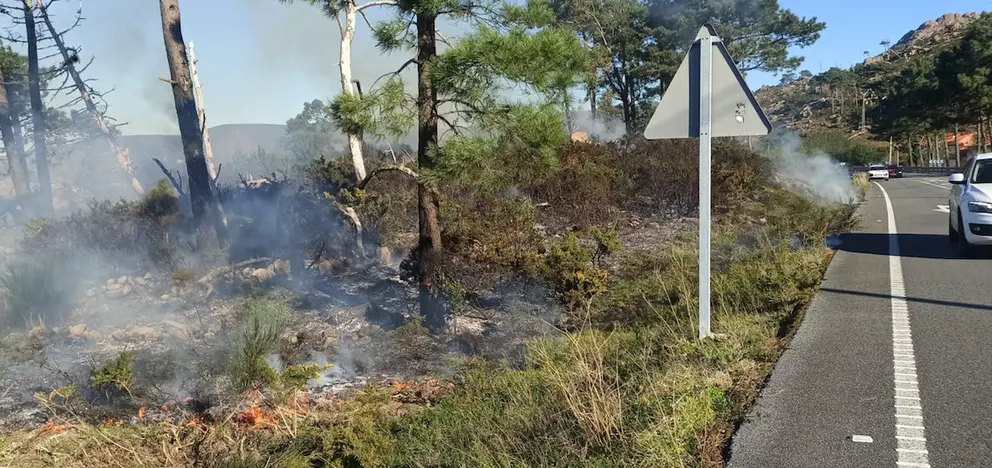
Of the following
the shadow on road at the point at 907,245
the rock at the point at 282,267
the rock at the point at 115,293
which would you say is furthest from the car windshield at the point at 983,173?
the rock at the point at 115,293

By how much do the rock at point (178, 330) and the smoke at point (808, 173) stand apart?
1667 centimetres

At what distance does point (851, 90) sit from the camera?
10444 centimetres

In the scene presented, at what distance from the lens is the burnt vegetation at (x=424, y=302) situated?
4.48 metres

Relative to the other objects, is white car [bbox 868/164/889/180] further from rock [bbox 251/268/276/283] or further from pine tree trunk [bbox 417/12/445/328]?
pine tree trunk [bbox 417/12/445/328]

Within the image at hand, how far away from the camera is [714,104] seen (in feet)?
15.3

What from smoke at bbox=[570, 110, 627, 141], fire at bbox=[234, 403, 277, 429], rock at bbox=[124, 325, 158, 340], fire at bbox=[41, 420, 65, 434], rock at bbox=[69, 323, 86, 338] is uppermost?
smoke at bbox=[570, 110, 627, 141]

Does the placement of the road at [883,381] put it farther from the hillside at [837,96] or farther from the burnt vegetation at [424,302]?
the hillside at [837,96]

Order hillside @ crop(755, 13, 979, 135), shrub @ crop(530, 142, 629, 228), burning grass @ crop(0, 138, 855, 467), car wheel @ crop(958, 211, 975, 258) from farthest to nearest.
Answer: hillside @ crop(755, 13, 979, 135) → shrub @ crop(530, 142, 629, 228) → car wheel @ crop(958, 211, 975, 258) → burning grass @ crop(0, 138, 855, 467)

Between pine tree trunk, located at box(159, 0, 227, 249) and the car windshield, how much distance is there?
12129 millimetres

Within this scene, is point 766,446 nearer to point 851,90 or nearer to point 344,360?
point 344,360

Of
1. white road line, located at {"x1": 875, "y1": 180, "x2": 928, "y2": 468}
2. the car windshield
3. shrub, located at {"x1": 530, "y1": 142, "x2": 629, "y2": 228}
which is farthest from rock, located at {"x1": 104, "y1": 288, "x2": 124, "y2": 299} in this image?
the car windshield

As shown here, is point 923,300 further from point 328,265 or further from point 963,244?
point 328,265

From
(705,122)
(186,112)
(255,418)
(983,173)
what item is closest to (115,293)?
(186,112)

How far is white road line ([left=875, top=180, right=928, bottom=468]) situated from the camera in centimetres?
324
